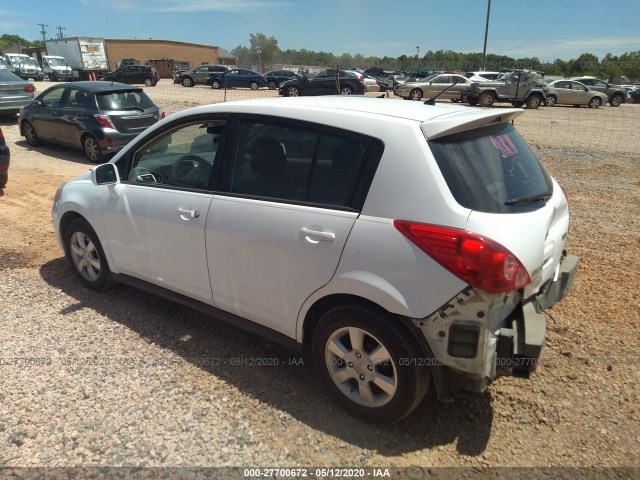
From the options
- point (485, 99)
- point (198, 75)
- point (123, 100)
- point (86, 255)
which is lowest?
point (485, 99)

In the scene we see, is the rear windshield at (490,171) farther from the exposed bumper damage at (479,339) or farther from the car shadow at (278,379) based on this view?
the car shadow at (278,379)

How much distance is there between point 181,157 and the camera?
3637 millimetres

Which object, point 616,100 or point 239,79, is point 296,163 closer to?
point 616,100

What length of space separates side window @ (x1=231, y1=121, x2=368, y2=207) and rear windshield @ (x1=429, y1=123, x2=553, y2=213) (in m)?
0.47

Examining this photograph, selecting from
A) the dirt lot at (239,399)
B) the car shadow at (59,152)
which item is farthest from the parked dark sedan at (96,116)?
the dirt lot at (239,399)

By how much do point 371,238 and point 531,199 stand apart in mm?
942

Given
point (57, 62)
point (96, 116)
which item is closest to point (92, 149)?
→ point (96, 116)

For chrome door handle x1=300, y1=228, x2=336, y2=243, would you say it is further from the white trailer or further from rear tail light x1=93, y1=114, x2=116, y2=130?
the white trailer

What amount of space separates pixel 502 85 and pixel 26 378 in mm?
25534

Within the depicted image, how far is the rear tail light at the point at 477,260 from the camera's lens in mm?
2141

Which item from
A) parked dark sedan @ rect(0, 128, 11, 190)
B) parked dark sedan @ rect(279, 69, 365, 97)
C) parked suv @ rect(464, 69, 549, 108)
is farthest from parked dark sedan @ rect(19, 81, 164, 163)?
parked suv @ rect(464, 69, 549, 108)

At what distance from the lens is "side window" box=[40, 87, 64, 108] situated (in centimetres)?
1058

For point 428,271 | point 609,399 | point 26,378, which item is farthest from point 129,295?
point 609,399

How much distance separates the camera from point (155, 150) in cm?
369
